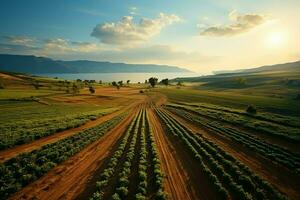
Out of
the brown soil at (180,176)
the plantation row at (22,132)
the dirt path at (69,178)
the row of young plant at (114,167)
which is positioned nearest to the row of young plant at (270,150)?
the brown soil at (180,176)

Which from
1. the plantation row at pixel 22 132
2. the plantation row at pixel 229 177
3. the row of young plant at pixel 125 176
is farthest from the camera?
the plantation row at pixel 22 132

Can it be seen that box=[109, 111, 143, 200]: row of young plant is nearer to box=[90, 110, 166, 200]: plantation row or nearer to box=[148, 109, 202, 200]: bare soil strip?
box=[90, 110, 166, 200]: plantation row

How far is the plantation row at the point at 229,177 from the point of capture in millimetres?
15646

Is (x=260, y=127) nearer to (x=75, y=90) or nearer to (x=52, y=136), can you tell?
(x=52, y=136)

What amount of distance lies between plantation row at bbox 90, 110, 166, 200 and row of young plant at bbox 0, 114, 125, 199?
15.4ft

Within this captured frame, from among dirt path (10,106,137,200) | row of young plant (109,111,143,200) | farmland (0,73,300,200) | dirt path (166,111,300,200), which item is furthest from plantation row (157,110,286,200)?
dirt path (10,106,137,200)

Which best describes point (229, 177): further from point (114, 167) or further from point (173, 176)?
point (114, 167)

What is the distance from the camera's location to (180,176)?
736 inches

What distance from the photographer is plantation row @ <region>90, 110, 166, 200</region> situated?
15117 millimetres

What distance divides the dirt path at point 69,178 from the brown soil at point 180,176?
5.92m

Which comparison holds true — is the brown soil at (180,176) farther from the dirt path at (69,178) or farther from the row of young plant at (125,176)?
the dirt path at (69,178)

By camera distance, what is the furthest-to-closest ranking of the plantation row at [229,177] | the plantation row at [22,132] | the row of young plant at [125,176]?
1. the plantation row at [22,132]
2. the plantation row at [229,177]
3. the row of young plant at [125,176]

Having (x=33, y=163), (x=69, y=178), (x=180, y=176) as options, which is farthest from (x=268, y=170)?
(x=33, y=163)

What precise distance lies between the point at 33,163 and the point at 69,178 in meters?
4.10
